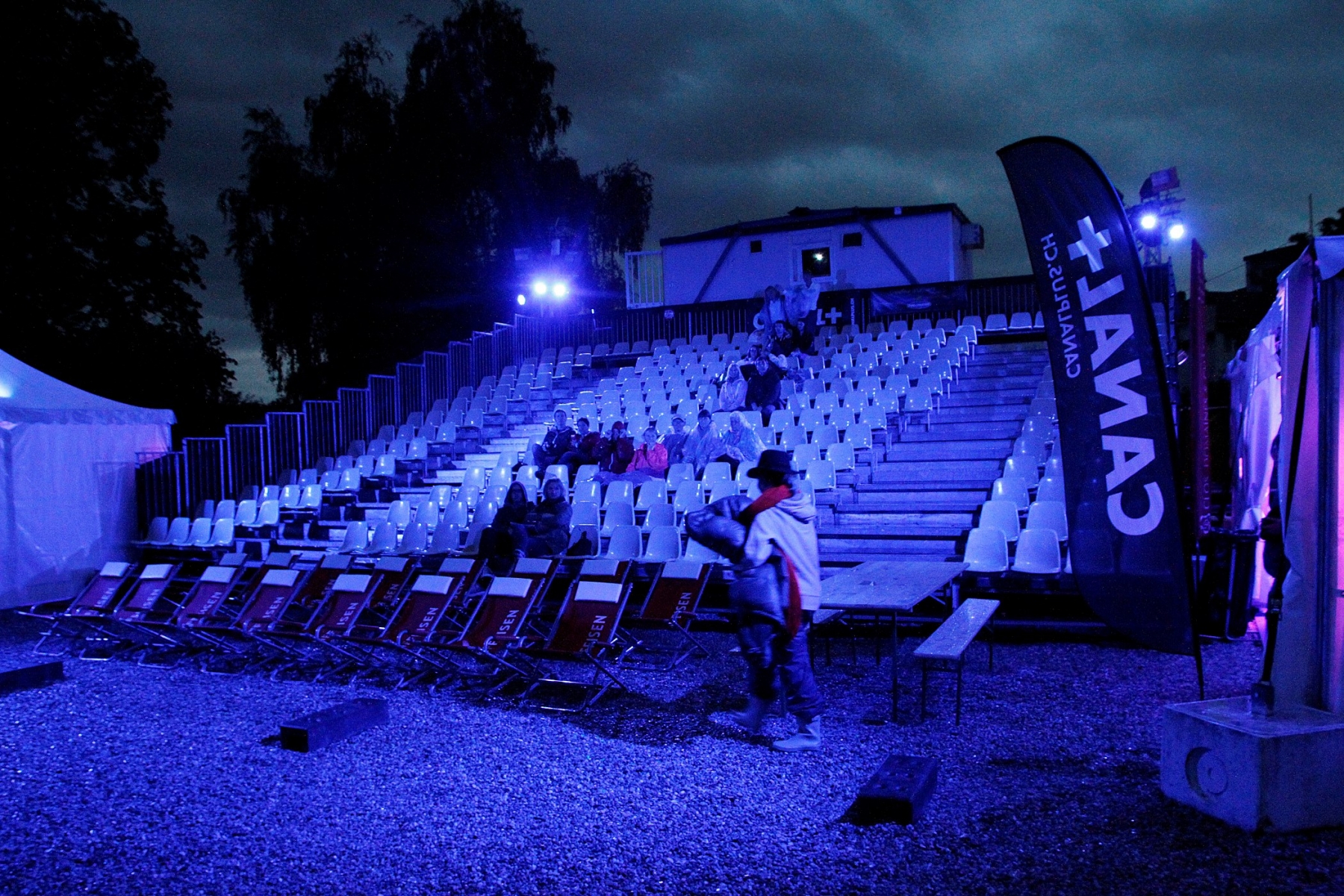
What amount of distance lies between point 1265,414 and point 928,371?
5.68 m

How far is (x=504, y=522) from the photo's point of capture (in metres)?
9.25

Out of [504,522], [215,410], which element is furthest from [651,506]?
[215,410]

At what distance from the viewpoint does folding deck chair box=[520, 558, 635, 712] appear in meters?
6.01

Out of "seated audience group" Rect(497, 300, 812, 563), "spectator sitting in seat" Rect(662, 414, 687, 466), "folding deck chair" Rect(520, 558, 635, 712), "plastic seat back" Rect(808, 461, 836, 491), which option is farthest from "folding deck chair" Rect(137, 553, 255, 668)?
"plastic seat back" Rect(808, 461, 836, 491)

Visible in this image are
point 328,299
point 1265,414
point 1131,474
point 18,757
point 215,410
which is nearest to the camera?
point 1131,474

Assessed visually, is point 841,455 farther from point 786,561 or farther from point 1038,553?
point 786,561

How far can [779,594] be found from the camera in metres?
4.77

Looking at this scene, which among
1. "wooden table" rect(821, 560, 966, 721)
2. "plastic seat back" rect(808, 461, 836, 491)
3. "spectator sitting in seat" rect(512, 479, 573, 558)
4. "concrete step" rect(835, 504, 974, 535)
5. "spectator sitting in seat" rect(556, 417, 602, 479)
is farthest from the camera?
"spectator sitting in seat" rect(556, 417, 602, 479)

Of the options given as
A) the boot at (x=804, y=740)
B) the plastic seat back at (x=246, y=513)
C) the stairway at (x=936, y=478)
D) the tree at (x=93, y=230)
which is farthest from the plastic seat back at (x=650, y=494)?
the tree at (x=93, y=230)

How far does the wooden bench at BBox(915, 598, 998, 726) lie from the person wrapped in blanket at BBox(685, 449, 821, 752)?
0.67 meters

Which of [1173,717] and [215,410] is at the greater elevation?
[215,410]

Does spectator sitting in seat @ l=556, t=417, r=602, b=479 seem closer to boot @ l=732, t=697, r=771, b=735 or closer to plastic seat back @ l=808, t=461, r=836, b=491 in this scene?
plastic seat back @ l=808, t=461, r=836, b=491

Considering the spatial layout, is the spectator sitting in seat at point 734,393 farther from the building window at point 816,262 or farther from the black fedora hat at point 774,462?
the building window at point 816,262

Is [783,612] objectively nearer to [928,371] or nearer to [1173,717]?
[1173,717]
